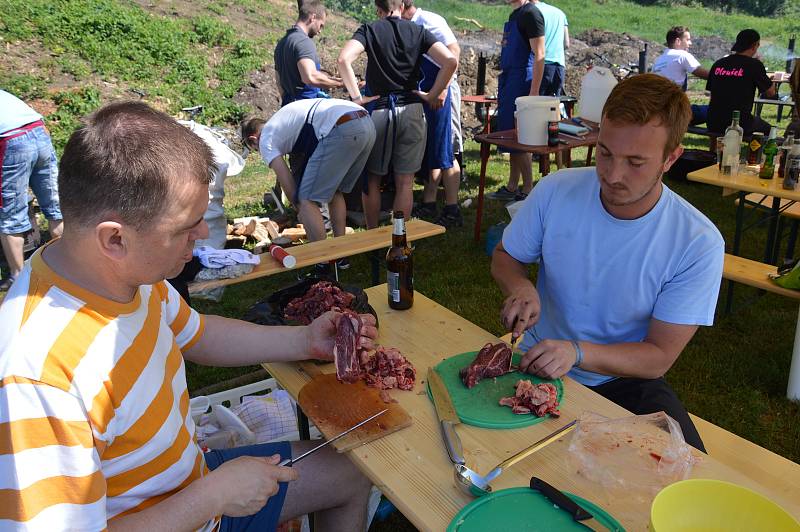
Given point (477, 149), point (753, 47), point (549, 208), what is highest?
point (753, 47)

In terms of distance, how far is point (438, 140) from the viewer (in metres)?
7.29

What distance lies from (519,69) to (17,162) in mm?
5581

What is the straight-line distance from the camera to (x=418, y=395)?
2057mm

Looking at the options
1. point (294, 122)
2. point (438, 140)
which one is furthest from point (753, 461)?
point (438, 140)

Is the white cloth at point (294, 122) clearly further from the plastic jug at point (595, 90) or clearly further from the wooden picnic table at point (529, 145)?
the plastic jug at point (595, 90)

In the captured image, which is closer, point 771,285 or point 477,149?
point 771,285

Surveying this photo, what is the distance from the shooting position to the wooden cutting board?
6.04 feet

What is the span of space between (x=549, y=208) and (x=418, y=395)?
1.09 m

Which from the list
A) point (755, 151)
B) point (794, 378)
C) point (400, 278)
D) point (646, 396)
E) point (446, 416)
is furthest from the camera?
point (755, 151)

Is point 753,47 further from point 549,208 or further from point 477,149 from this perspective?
point 549,208

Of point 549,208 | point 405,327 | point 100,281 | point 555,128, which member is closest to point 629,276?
point 549,208

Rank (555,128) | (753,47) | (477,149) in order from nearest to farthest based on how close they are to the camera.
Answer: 1. (555,128)
2. (753,47)
3. (477,149)

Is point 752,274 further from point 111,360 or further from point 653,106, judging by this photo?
point 111,360

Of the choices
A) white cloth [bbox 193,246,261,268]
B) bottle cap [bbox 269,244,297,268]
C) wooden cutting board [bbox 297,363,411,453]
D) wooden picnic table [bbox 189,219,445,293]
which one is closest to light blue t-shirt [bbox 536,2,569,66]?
wooden picnic table [bbox 189,219,445,293]
